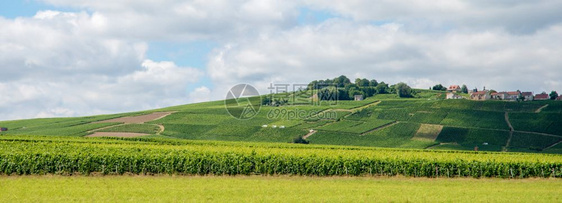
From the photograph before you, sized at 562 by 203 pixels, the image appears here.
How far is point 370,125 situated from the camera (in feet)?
480

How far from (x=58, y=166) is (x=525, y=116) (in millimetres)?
129470

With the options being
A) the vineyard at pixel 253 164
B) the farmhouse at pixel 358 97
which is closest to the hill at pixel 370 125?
the farmhouse at pixel 358 97

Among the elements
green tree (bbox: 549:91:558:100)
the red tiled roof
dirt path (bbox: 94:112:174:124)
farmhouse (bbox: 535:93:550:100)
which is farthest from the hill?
the red tiled roof

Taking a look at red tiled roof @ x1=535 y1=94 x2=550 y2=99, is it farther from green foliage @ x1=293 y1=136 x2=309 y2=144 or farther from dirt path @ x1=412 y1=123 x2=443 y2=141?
green foliage @ x1=293 y1=136 x2=309 y2=144

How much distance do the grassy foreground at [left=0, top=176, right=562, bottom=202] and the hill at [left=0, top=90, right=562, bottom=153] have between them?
82178 millimetres

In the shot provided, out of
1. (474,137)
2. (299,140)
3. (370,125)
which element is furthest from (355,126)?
(474,137)

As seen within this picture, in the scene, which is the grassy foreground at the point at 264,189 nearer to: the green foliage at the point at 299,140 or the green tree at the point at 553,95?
the green foliage at the point at 299,140

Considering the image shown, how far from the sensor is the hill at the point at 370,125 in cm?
13225

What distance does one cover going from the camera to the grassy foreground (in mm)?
35344

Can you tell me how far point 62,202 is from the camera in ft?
109

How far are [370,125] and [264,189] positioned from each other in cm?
10914

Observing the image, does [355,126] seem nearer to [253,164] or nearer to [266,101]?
[266,101]

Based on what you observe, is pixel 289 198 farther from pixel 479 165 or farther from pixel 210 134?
pixel 210 134

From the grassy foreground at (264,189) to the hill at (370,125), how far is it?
8218cm
